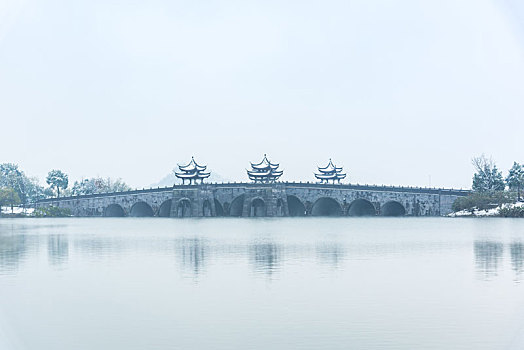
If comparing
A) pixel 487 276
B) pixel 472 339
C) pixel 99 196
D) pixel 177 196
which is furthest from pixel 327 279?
pixel 99 196

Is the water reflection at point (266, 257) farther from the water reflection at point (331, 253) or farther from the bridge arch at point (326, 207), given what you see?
the bridge arch at point (326, 207)

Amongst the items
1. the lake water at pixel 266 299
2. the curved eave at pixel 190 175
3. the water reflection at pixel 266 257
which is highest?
the curved eave at pixel 190 175

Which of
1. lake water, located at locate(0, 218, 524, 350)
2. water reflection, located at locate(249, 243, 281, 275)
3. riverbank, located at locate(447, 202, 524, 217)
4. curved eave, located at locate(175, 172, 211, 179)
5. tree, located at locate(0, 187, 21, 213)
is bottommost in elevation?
lake water, located at locate(0, 218, 524, 350)

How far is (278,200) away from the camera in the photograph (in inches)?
3952

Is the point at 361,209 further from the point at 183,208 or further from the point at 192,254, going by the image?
the point at 192,254

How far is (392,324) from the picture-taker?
724 inches

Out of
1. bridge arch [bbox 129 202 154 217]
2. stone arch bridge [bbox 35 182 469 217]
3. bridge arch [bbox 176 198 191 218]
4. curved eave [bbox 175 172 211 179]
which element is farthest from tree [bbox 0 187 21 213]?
curved eave [bbox 175 172 211 179]

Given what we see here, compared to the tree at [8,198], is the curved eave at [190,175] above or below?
above

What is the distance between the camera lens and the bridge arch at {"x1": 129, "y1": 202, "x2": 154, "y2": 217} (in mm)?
118250

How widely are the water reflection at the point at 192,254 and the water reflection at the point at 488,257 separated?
1140cm

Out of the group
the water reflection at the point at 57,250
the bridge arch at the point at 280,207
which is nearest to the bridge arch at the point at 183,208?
the bridge arch at the point at 280,207

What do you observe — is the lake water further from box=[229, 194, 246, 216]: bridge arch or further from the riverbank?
box=[229, 194, 246, 216]: bridge arch

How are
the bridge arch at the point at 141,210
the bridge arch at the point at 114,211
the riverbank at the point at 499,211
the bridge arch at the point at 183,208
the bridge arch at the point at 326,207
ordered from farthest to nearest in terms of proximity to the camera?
the bridge arch at the point at 141,210, the bridge arch at the point at 114,211, the bridge arch at the point at 326,207, the bridge arch at the point at 183,208, the riverbank at the point at 499,211

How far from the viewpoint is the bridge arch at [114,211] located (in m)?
115
